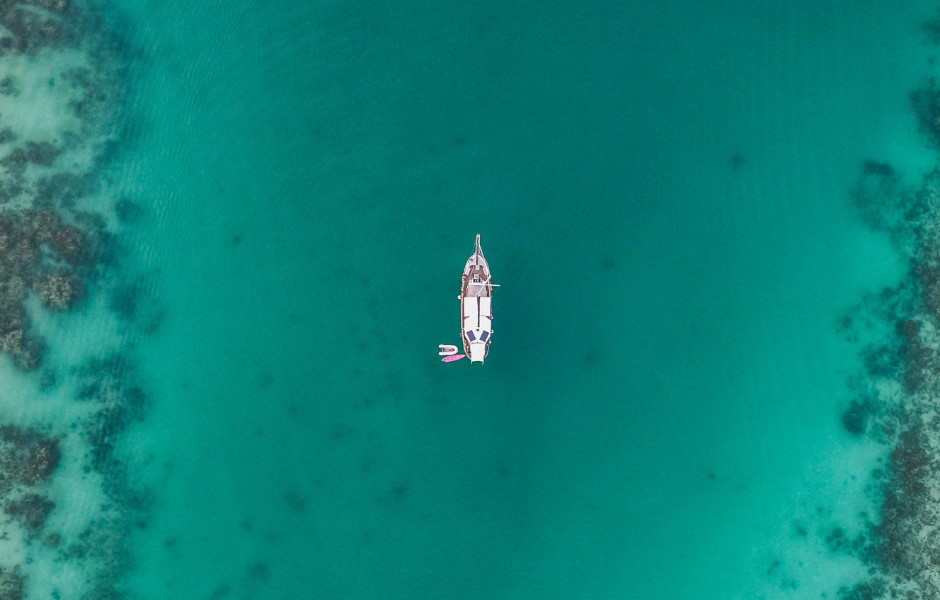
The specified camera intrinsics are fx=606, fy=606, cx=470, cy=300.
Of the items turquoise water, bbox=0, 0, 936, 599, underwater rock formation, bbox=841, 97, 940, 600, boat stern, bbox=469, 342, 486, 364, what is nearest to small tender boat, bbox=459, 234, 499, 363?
boat stern, bbox=469, 342, 486, 364

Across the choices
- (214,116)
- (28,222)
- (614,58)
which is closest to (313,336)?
(214,116)

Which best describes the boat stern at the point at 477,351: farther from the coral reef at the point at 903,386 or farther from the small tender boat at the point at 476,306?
the coral reef at the point at 903,386

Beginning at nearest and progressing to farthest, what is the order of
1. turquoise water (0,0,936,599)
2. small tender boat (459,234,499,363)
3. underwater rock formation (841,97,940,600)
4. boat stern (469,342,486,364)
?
small tender boat (459,234,499,363) < boat stern (469,342,486,364) < turquoise water (0,0,936,599) < underwater rock formation (841,97,940,600)

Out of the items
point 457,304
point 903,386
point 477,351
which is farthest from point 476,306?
point 903,386

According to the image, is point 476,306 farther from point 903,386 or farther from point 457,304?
point 903,386

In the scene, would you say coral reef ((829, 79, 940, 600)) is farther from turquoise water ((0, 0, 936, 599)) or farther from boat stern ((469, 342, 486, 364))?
boat stern ((469, 342, 486, 364))

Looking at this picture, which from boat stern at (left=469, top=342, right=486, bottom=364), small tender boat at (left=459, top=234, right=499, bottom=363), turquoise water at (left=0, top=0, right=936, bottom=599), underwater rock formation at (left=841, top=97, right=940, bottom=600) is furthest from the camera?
A: underwater rock formation at (left=841, top=97, right=940, bottom=600)

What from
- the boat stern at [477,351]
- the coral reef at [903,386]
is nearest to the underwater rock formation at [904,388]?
the coral reef at [903,386]

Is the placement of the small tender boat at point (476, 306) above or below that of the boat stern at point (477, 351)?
above
